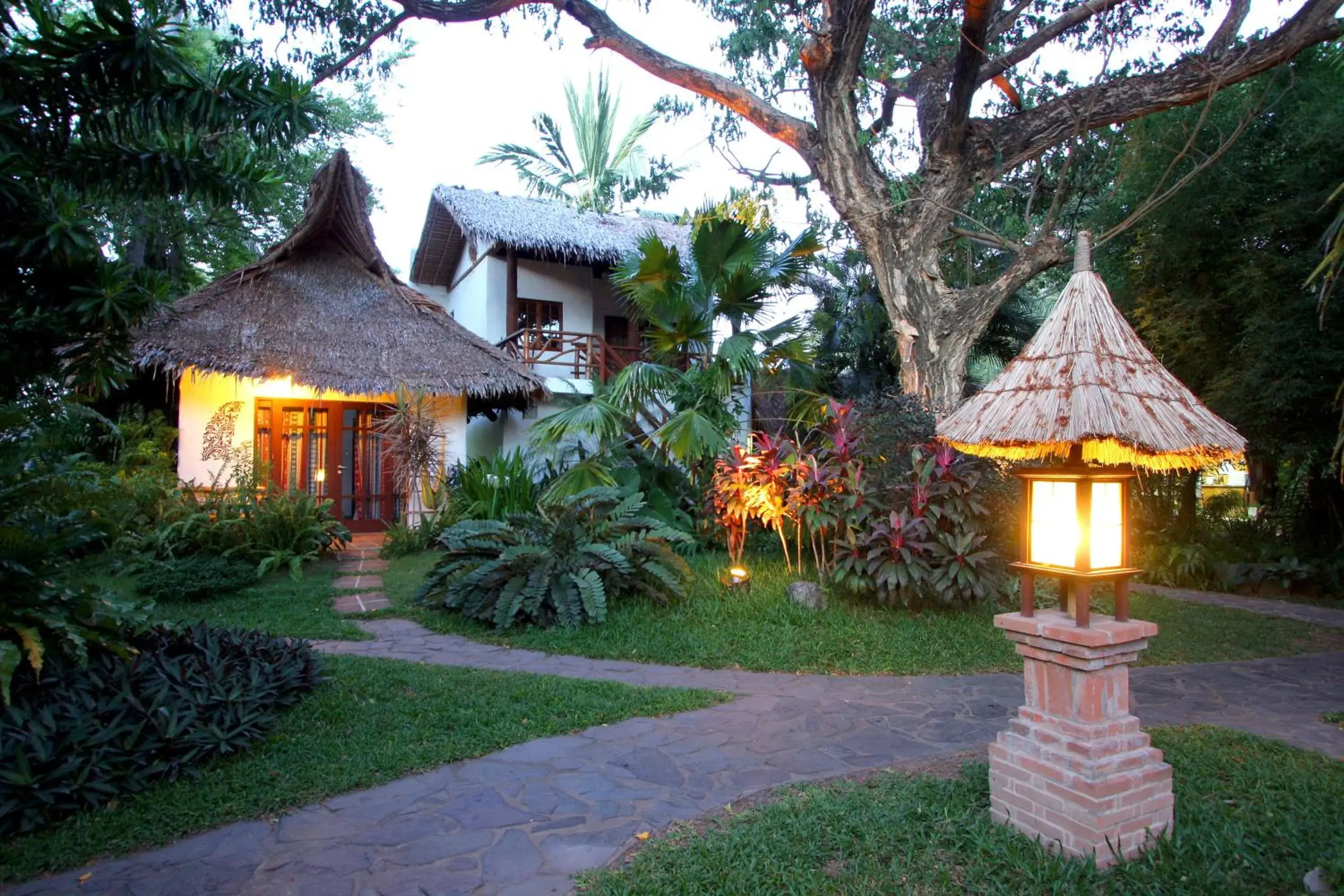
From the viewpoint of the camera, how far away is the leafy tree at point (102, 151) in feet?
9.38

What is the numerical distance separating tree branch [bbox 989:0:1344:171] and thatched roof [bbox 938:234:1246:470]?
5.63 meters

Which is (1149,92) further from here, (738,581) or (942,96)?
(738,581)

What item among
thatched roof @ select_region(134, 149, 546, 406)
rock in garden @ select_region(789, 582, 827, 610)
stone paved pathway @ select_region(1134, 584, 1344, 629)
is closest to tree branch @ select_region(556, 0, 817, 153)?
thatched roof @ select_region(134, 149, 546, 406)

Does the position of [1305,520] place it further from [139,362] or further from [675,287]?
[139,362]

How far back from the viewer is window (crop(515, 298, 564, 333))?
51.4 ft

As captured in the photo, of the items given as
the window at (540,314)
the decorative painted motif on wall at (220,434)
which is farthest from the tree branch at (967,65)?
the decorative painted motif on wall at (220,434)

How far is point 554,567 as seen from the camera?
6750 millimetres

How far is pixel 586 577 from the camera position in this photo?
6586 mm

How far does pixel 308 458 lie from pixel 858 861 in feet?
35.9

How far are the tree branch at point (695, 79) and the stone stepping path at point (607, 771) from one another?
6.13m

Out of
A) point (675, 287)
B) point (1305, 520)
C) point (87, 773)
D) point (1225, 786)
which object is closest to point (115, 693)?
point (87, 773)

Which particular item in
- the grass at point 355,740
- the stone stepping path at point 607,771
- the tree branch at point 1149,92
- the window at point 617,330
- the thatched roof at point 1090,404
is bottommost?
the stone stepping path at point 607,771

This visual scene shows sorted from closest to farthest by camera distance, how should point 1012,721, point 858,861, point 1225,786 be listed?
point 858,861 → point 1012,721 → point 1225,786

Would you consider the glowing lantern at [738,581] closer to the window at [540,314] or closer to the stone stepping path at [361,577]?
the stone stepping path at [361,577]
